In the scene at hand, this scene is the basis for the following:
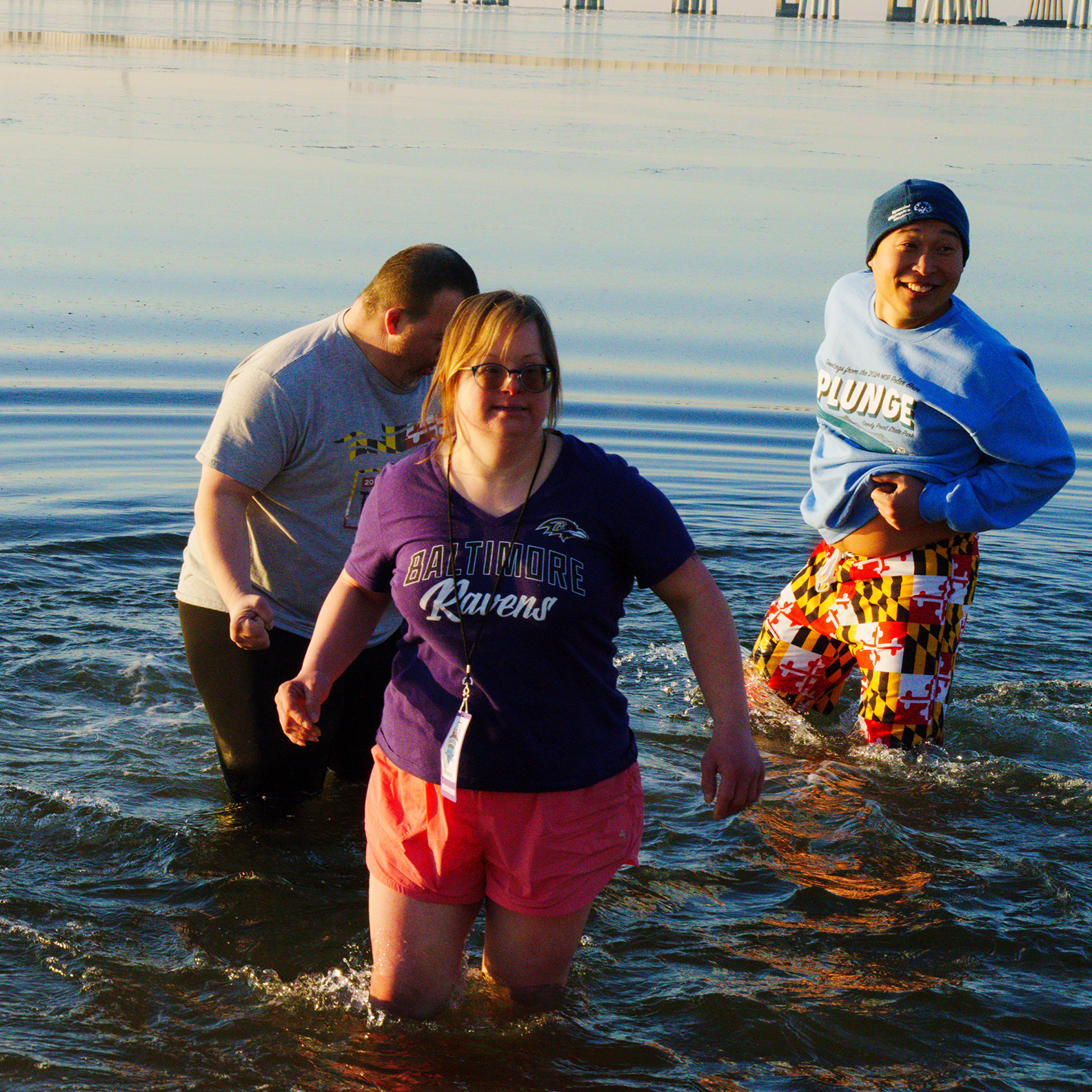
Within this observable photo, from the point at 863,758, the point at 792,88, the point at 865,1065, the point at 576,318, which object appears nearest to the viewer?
the point at 865,1065

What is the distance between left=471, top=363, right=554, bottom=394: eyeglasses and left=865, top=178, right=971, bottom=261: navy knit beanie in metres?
2.01

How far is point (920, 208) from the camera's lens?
4.80 metres

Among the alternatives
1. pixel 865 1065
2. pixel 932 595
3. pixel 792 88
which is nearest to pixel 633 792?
pixel 865 1065

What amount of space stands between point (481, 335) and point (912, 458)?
7.32 ft

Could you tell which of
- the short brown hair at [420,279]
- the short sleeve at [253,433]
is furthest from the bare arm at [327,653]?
the short brown hair at [420,279]

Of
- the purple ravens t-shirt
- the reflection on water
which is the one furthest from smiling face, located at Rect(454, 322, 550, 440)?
the reflection on water

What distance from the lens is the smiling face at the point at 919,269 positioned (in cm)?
480

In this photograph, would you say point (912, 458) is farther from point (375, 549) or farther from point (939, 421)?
point (375, 549)

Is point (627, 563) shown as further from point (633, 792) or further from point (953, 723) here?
point (953, 723)

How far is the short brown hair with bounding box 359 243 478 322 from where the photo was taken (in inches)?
167

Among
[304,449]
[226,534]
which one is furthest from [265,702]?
[304,449]

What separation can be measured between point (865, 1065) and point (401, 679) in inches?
70.5

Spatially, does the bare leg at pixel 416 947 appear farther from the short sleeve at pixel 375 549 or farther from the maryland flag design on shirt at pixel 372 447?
the maryland flag design on shirt at pixel 372 447

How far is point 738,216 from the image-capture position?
60.9ft
